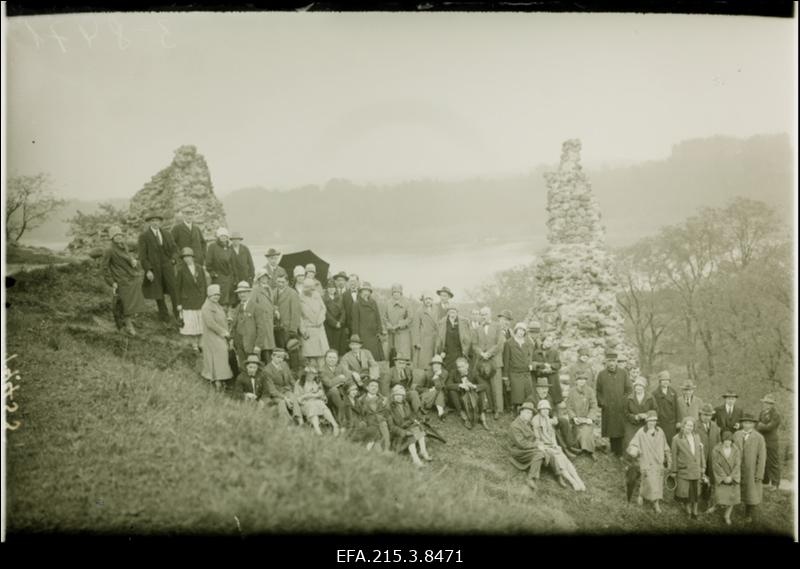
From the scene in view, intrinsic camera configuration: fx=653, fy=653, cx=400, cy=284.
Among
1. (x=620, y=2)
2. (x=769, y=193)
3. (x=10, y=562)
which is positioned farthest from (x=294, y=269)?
(x=769, y=193)

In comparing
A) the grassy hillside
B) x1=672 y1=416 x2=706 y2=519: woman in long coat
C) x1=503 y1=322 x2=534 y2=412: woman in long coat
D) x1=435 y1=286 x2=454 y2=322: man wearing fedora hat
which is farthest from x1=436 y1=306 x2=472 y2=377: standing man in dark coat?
x1=672 y1=416 x2=706 y2=519: woman in long coat

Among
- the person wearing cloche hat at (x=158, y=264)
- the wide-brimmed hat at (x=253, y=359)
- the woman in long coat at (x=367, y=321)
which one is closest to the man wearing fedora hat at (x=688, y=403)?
the woman in long coat at (x=367, y=321)

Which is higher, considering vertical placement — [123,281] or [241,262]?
[241,262]

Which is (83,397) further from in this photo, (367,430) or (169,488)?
(367,430)

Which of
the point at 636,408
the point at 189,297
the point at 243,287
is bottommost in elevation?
the point at 636,408

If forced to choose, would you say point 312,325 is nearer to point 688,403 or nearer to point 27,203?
point 27,203

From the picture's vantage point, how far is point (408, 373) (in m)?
9.77

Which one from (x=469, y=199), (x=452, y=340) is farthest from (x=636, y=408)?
(x=469, y=199)

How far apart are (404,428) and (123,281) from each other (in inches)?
186

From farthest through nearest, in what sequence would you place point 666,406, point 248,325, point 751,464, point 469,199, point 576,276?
point 576,276 < point 469,199 < point 666,406 < point 751,464 < point 248,325

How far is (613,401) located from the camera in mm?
10062

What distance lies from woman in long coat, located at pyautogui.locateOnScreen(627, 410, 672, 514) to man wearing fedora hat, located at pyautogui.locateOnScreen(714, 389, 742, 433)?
945 millimetres

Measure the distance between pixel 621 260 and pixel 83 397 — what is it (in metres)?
9.55

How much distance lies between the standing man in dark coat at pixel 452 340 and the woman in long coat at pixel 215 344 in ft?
10.6
